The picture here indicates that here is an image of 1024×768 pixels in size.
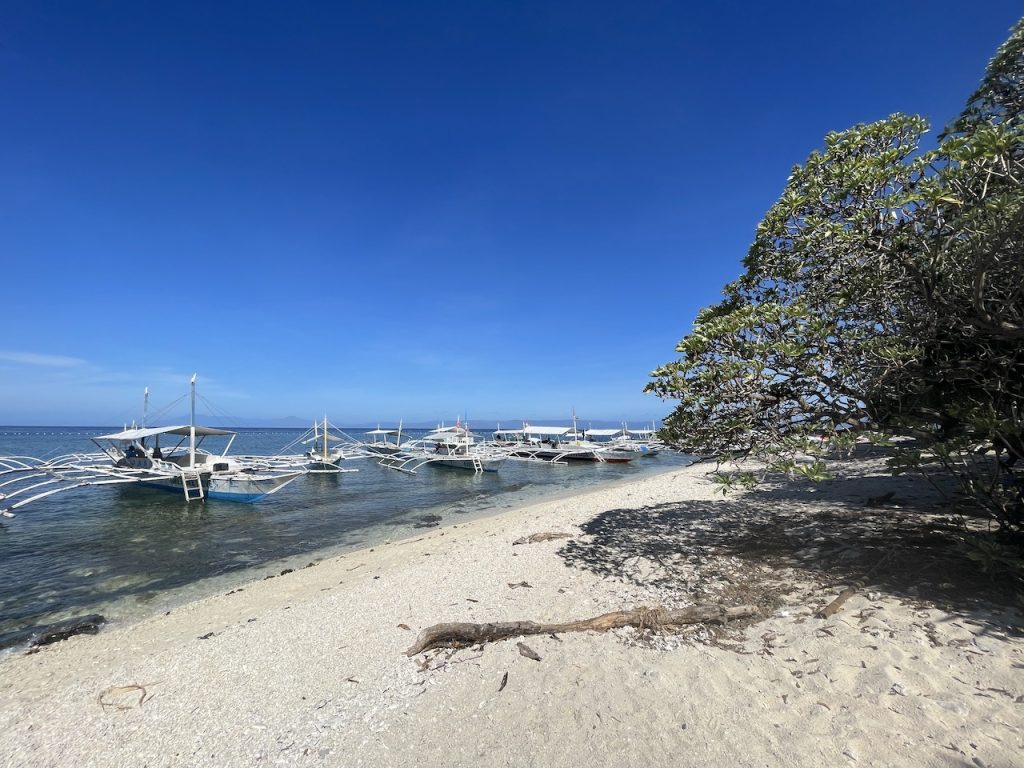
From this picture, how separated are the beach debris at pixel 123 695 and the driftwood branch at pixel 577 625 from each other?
284 cm

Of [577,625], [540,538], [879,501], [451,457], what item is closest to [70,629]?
[540,538]

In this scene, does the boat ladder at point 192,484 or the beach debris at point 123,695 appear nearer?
the beach debris at point 123,695

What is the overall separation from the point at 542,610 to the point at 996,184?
7.06m

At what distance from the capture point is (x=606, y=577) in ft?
23.5

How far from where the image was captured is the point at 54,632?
8.22m

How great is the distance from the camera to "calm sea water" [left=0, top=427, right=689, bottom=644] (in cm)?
1030

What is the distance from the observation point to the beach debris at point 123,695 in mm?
4744

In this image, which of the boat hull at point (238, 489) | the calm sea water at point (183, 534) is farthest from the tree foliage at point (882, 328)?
the boat hull at point (238, 489)

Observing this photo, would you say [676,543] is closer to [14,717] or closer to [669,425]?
[669,425]

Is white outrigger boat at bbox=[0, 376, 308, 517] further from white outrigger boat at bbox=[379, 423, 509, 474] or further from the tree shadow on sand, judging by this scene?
the tree shadow on sand

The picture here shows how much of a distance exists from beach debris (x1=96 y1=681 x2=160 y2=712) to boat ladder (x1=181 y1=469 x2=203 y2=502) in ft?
62.7

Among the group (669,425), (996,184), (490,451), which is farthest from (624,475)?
(996,184)

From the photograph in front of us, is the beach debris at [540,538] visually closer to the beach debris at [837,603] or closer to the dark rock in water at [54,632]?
the beach debris at [837,603]

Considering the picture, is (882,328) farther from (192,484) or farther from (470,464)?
(470,464)
